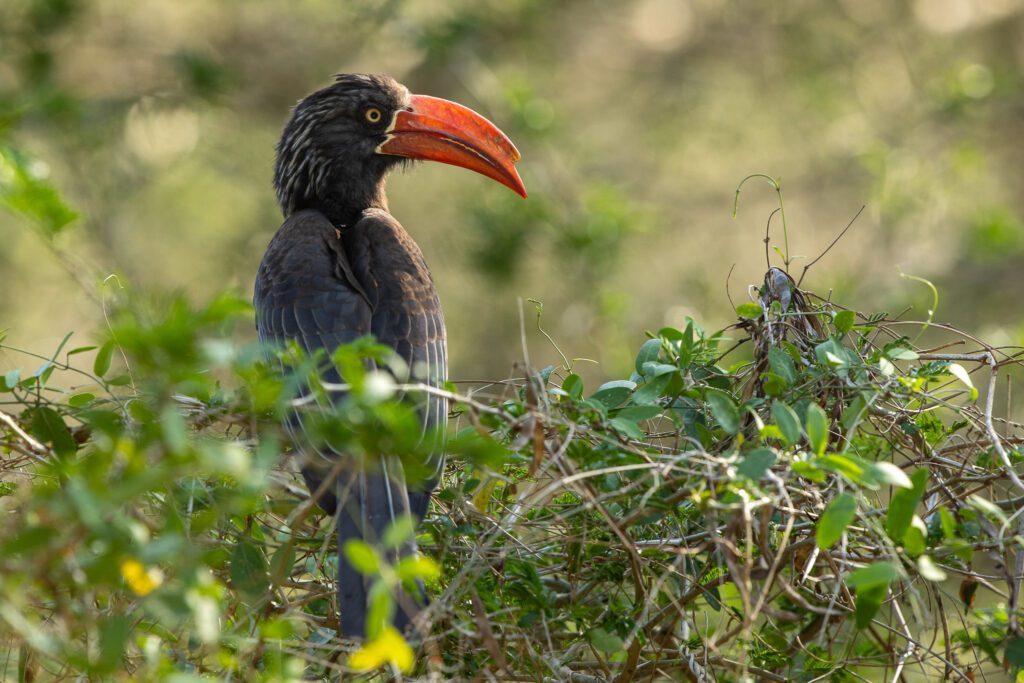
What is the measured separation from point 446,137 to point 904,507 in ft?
9.28

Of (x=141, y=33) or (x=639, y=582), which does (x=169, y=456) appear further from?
(x=141, y=33)

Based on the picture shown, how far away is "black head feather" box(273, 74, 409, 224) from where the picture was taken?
14.8 feet

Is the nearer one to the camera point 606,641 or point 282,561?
point 282,561

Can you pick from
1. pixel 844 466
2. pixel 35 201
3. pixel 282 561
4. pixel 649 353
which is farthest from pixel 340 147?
pixel 844 466

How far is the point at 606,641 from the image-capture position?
97.4 inches

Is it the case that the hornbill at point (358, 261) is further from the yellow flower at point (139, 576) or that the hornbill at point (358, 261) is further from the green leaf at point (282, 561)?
the yellow flower at point (139, 576)

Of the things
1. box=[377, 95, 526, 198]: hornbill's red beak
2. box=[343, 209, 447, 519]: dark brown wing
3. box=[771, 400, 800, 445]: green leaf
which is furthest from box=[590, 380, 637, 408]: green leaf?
box=[377, 95, 526, 198]: hornbill's red beak

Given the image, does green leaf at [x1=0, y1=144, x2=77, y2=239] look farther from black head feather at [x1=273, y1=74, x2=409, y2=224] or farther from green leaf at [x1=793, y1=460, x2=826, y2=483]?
green leaf at [x1=793, y1=460, x2=826, y2=483]

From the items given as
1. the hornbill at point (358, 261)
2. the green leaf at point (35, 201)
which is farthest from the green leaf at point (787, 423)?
the green leaf at point (35, 201)

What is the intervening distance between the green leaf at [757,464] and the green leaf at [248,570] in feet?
3.37

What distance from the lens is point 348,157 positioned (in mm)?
4508

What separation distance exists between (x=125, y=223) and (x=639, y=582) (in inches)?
307

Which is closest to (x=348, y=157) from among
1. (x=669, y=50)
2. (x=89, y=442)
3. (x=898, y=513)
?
(x=89, y=442)

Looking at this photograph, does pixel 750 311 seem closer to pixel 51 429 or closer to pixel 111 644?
pixel 51 429
